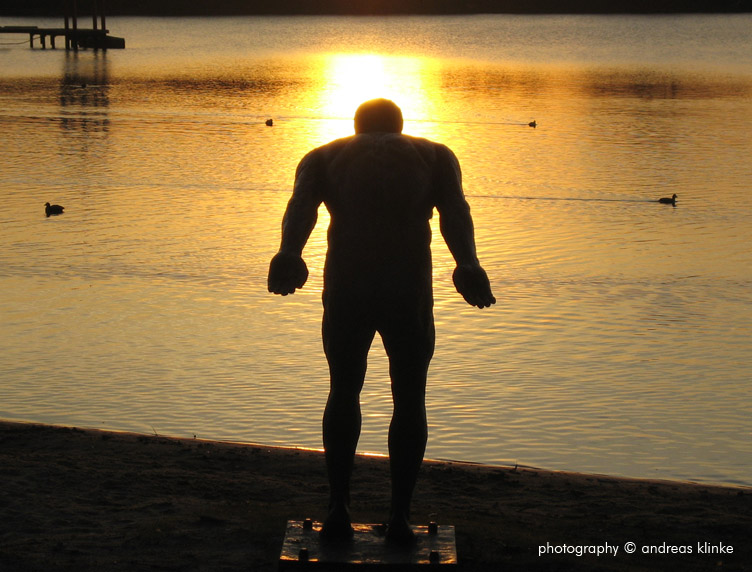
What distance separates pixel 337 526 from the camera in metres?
5.14

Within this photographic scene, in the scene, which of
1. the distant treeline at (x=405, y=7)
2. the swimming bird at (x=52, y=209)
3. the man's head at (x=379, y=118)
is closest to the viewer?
the man's head at (x=379, y=118)

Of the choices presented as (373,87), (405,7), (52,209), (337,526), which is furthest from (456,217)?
(405,7)

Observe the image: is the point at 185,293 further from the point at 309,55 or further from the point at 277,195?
the point at 309,55

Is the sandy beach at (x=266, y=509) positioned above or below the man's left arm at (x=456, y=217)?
below

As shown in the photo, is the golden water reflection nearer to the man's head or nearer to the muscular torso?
the man's head

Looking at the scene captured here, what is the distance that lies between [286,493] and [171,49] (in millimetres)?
61077

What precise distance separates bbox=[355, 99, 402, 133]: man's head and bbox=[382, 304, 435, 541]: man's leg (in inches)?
30.5

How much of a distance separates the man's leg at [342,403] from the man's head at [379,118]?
75cm

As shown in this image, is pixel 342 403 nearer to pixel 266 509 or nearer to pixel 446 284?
pixel 266 509

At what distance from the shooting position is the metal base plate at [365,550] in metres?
4.94

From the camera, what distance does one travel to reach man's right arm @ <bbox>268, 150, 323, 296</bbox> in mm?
5035

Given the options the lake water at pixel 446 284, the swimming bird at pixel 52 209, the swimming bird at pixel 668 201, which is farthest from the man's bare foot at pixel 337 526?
the swimming bird at pixel 668 201

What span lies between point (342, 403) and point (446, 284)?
7.17m

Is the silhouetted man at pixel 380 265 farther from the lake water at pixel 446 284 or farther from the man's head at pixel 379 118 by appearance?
the lake water at pixel 446 284
